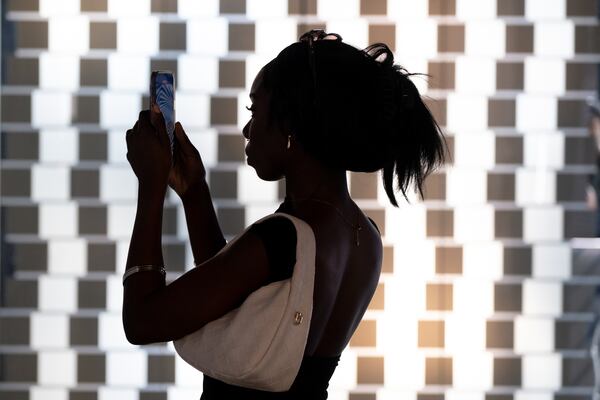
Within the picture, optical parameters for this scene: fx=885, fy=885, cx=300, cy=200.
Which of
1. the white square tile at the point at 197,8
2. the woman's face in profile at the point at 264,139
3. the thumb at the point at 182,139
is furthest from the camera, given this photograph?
the white square tile at the point at 197,8

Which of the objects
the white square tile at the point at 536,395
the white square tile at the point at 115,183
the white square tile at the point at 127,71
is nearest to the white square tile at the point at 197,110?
the white square tile at the point at 127,71

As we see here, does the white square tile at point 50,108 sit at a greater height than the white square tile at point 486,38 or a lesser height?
lesser

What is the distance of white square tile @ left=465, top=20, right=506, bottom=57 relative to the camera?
279cm

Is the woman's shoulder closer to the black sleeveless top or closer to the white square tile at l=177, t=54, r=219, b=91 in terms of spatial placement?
the black sleeveless top

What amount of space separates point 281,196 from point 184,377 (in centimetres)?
65

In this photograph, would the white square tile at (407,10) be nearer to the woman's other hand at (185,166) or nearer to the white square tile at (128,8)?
the white square tile at (128,8)

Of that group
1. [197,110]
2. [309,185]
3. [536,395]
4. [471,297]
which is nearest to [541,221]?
[471,297]

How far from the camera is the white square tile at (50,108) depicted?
2.79 metres

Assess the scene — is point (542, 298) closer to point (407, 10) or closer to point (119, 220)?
point (407, 10)

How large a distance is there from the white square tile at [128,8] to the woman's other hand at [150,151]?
1658 millimetres

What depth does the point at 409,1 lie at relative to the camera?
278cm

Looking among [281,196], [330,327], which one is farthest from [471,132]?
[330,327]

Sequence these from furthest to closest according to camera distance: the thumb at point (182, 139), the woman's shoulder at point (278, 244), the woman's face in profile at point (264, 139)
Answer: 1. the thumb at point (182, 139)
2. the woman's face in profile at point (264, 139)
3. the woman's shoulder at point (278, 244)

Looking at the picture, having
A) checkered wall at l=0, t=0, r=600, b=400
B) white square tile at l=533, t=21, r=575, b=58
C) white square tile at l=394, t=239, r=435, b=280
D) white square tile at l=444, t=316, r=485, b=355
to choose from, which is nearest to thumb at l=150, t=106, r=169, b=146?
checkered wall at l=0, t=0, r=600, b=400
